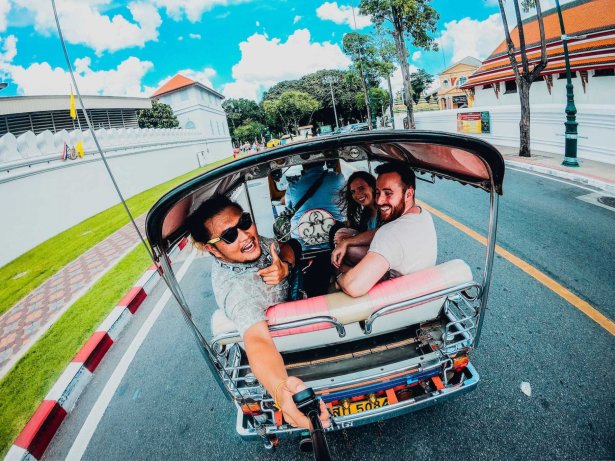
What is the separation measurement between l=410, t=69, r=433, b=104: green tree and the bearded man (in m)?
80.2

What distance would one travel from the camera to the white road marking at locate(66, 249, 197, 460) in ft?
8.36

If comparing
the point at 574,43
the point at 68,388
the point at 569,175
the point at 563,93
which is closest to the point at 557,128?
the point at 569,175

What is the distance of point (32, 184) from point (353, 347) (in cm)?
1335

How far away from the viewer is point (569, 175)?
25.4 ft

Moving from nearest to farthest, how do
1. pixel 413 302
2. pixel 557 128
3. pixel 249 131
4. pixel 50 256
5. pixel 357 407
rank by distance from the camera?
pixel 413 302, pixel 357 407, pixel 50 256, pixel 557 128, pixel 249 131

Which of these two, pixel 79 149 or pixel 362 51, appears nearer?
pixel 79 149

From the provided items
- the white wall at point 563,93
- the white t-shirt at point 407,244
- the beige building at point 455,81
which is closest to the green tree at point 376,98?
the beige building at point 455,81

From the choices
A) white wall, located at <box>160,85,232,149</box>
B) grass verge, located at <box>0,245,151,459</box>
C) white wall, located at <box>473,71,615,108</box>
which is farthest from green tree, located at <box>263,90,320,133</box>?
grass verge, located at <box>0,245,151,459</box>

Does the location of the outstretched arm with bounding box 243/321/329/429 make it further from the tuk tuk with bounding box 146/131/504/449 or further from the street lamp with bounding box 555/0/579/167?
the street lamp with bounding box 555/0/579/167

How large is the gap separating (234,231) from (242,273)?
28 centimetres

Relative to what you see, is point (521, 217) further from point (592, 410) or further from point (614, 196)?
point (592, 410)

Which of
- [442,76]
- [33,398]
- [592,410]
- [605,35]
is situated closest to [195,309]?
[33,398]

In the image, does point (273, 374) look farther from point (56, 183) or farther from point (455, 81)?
point (455, 81)

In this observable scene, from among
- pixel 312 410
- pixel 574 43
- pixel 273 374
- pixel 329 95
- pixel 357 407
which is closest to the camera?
pixel 312 410
